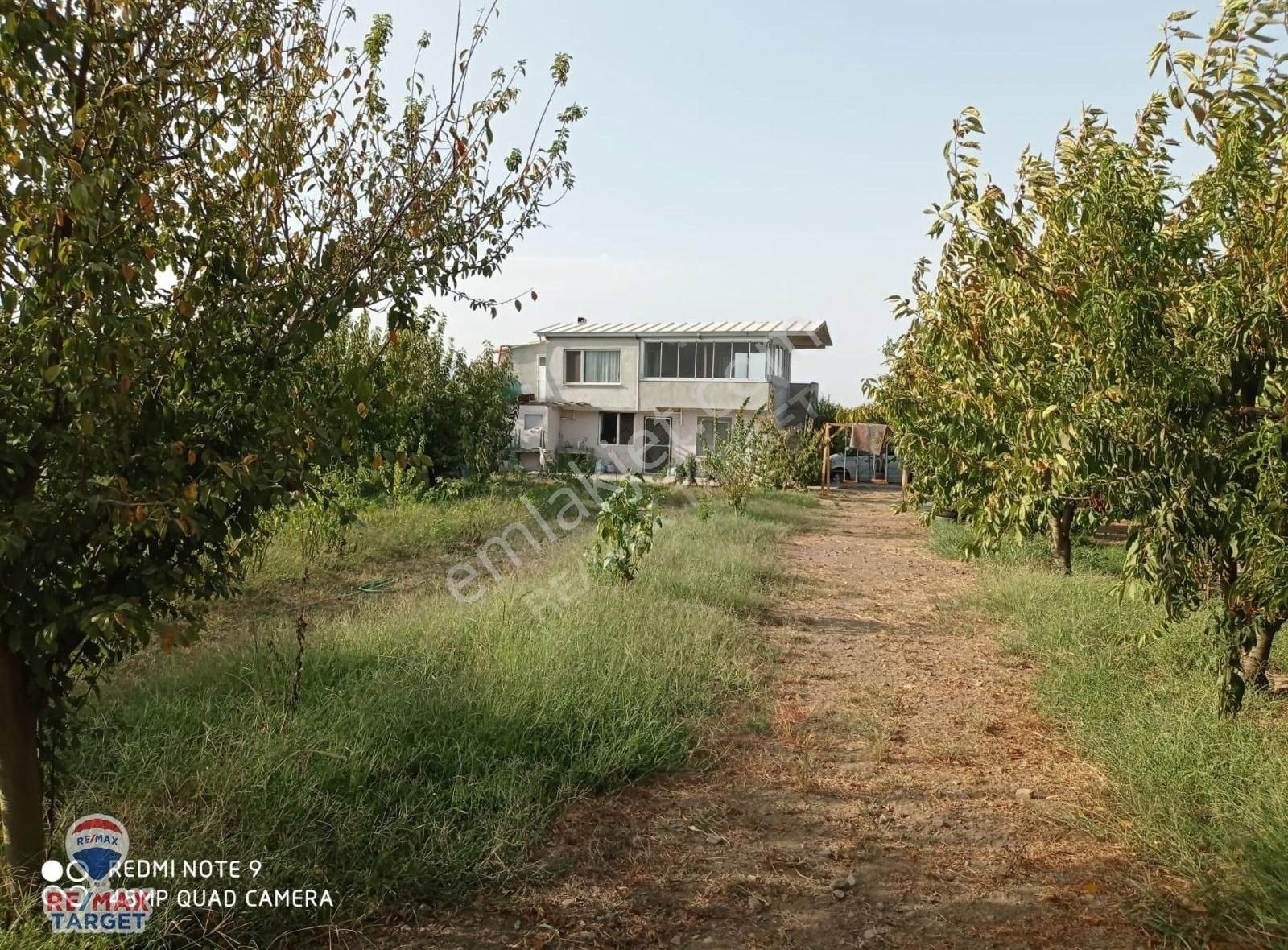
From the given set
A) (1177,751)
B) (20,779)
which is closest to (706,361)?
(1177,751)

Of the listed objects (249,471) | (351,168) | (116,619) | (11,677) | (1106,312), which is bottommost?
(11,677)

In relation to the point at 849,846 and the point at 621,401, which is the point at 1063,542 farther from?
the point at 621,401

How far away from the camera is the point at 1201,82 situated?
13.9 feet

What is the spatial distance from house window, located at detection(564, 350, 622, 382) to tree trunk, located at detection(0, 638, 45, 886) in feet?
89.5

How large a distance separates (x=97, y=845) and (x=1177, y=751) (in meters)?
4.55

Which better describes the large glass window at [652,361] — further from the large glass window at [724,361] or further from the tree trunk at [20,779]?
the tree trunk at [20,779]

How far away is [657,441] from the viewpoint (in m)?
29.9

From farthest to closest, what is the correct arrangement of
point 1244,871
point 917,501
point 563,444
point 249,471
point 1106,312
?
1. point 563,444
2. point 917,501
3. point 1106,312
4. point 1244,871
5. point 249,471

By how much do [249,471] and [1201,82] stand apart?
463 cm

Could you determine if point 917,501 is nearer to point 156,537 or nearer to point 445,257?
point 445,257

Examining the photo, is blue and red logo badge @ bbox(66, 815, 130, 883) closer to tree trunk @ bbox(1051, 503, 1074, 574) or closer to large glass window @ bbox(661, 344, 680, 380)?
tree trunk @ bbox(1051, 503, 1074, 574)

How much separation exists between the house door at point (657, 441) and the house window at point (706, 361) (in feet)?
5.16

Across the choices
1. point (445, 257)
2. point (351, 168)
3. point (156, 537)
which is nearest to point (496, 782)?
point (156, 537)

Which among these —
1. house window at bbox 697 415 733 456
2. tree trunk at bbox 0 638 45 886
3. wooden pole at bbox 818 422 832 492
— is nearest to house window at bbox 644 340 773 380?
house window at bbox 697 415 733 456
